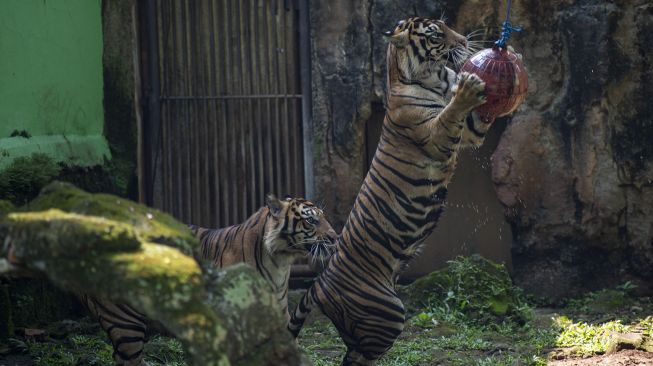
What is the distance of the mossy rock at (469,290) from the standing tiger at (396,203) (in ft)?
6.91

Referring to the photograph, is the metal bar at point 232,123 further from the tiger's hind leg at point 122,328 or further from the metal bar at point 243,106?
the tiger's hind leg at point 122,328

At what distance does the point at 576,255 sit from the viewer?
25.4 ft

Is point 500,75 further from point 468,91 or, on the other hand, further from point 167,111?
point 167,111

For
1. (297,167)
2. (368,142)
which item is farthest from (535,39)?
(297,167)

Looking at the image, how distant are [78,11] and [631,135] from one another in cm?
467

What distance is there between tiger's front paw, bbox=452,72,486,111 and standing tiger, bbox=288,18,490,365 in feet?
0.81

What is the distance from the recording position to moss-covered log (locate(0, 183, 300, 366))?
2.95m

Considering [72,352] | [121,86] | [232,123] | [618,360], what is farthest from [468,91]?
[121,86]

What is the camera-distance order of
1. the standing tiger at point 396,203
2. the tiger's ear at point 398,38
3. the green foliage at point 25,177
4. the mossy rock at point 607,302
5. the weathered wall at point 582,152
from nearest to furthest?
1. the standing tiger at point 396,203
2. the tiger's ear at point 398,38
3. the green foliage at point 25,177
4. the mossy rock at point 607,302
5. the weathered wall at point 582,152

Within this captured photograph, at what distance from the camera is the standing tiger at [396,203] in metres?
5.25

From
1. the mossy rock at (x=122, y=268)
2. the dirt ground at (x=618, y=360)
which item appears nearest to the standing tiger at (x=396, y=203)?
the dirt ground at (x=618, y=360)

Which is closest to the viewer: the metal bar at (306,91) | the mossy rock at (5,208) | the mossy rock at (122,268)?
the mossy rock at (122,268)

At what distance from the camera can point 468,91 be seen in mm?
4859

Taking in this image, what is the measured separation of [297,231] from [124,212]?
2748 millimetres
